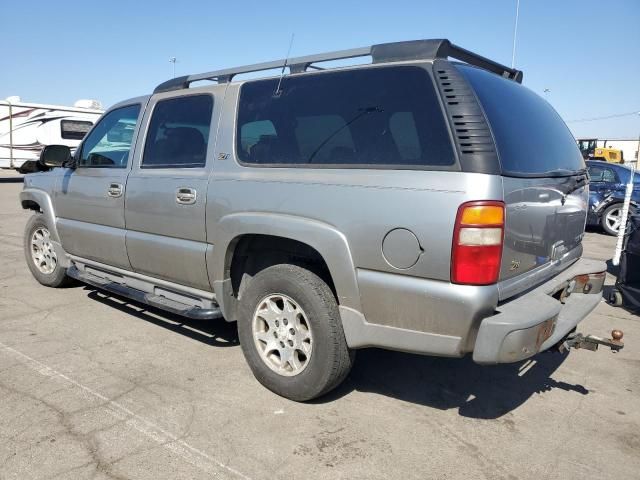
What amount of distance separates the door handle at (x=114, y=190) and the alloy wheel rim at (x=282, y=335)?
178cm

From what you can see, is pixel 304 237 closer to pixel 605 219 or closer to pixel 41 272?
pixel 41 272

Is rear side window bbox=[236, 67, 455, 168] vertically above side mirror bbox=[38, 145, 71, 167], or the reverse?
rear side window bbox=[236, 67, 455, 168]

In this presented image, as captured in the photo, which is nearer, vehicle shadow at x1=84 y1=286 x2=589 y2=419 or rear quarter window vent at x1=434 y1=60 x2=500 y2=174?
rear quarter window vent at x1=434 y1=60 x2=500 y2=174

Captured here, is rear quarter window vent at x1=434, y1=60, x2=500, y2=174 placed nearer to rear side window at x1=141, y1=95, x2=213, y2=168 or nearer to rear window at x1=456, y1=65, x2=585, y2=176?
rear window at x1=456, y1=65, x2=585, y2=176

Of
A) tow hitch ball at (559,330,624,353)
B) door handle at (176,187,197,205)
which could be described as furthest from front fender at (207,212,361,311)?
tow hitch ball at (559,330,624,353)

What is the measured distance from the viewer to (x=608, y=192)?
11.0 meters

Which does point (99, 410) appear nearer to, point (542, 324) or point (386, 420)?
point (386, 420)

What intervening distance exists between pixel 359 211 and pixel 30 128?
65.3 ft

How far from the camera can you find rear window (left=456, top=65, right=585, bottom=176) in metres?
2.68

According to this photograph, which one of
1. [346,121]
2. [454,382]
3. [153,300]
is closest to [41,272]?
[153,300]

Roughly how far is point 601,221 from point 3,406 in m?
11.5

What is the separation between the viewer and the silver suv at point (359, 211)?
99.3 inches

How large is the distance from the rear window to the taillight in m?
0.27

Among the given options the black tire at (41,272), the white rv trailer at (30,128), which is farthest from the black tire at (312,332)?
the white rv trailer at (30,128)
